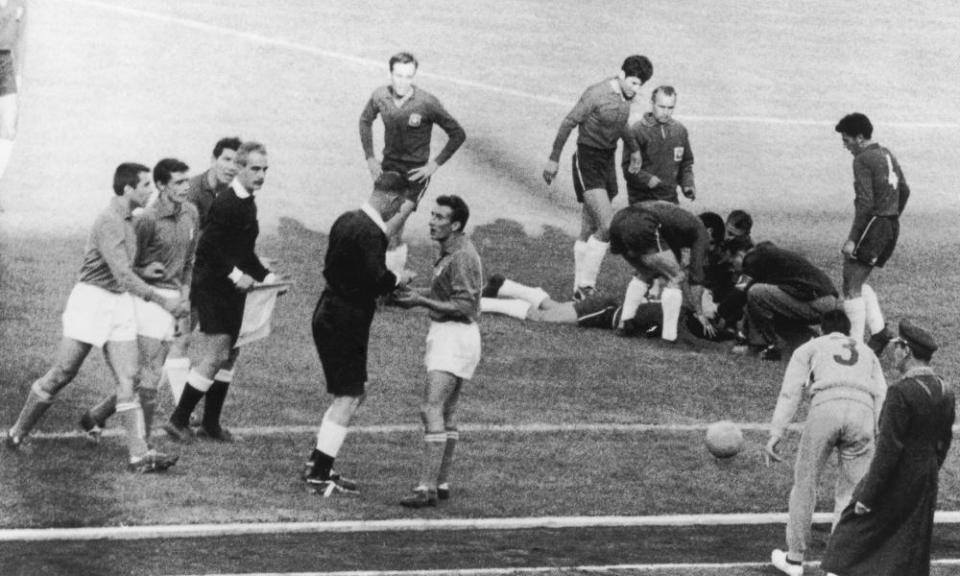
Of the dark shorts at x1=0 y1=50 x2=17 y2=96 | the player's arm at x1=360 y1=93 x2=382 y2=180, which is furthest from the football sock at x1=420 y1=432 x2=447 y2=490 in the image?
the dark shorts at x1=0 y1=50 x2=17 y2=96

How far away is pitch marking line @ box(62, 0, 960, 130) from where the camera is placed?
29.7 metres

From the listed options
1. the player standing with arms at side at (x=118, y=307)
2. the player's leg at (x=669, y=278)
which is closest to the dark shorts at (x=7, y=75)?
the player's leg at (x=669, y=278)

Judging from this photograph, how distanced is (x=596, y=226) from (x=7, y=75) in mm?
8821

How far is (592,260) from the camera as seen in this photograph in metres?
21.8

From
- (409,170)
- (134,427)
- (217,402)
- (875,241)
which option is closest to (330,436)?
(134,427)

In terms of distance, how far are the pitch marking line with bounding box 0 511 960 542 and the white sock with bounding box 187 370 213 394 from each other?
1.85m

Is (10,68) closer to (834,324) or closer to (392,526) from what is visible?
(392,526)

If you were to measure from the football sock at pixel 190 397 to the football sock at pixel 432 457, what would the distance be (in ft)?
6.48

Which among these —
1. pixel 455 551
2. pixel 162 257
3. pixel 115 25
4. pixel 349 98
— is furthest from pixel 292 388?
pixel 115 25

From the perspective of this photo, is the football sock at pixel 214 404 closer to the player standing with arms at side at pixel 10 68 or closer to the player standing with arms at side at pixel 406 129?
the player standing with arms at side at pixel 406 129

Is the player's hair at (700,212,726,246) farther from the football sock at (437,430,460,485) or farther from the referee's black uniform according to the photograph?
the referee's black uniform

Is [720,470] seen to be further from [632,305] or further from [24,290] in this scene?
[24,290]

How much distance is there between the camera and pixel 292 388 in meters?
18.7

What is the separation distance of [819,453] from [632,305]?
6.65 metres
